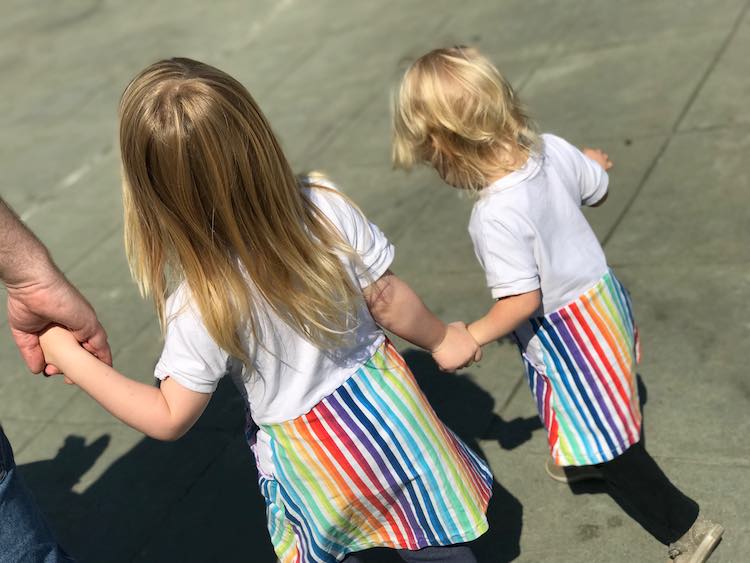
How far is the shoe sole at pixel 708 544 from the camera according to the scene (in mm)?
2766

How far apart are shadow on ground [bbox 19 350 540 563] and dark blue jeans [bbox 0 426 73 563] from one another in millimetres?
1069

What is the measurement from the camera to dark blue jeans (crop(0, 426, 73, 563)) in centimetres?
227

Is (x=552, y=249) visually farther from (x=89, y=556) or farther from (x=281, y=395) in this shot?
(x=89, y=556)

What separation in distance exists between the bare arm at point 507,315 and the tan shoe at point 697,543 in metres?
0.82

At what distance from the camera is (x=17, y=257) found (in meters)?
2.39

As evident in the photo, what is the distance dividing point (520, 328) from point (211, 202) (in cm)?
111

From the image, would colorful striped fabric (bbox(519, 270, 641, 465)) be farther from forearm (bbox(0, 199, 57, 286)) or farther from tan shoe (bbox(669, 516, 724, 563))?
forearm (bbox(0, 199, 57, 286))

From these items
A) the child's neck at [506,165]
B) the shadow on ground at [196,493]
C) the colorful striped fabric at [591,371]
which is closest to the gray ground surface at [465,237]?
the shadow on ground at [196,493]

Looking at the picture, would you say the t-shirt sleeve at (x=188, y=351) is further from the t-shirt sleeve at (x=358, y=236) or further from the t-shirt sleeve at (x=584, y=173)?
the t-shirt sleeve at (x=584, y=173)

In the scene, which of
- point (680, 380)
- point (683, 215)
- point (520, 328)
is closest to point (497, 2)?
point (683, 215)

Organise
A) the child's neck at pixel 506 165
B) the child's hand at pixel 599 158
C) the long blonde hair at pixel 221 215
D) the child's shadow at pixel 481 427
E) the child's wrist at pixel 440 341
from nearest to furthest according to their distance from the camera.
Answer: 1. the long blonde hair at pixel 221 215
2. the child's wrist at pixel 440 341
3. the child's neck at pixel 506 165
4. the child's hand at pixel 599 158
5. the child's shadow at pixel 481 427

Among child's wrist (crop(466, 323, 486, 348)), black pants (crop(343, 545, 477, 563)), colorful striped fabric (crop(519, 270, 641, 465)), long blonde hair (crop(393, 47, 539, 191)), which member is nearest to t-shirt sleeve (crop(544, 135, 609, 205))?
long blonde hair (crop(393, 47, 539, 191))

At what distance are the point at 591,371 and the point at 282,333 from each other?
98cm

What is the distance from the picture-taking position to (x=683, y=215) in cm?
456
